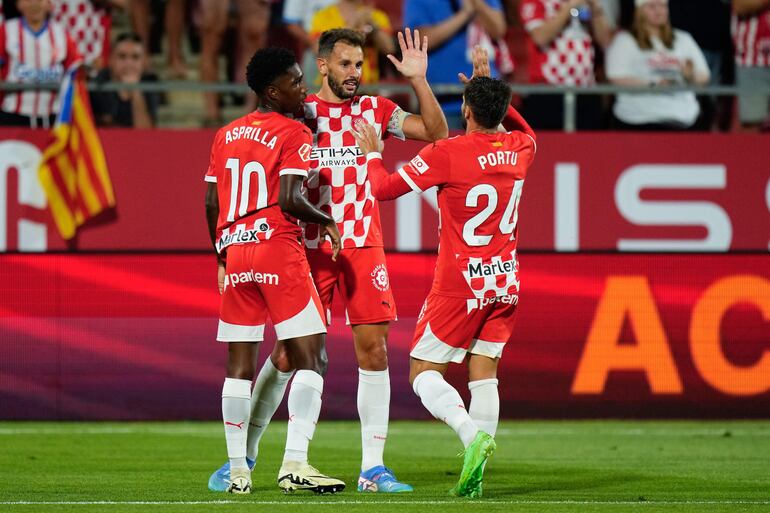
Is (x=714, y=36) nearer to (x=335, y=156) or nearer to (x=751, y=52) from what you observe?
(x=751, y=52)

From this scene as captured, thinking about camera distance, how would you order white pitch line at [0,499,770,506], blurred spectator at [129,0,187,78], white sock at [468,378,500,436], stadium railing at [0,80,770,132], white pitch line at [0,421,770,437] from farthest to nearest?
blurred spectator at [129,0,187,78] → stadium railing at [0,80,770,132] → white pitch line at [0,421,770,437] → white sock at [468,378,500,436] → white pitch line at [0,499,770,506]

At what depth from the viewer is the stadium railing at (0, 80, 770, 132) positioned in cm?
1212

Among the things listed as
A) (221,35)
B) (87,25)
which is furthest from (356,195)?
(87,25)

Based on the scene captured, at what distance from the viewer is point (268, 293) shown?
24.2 ft

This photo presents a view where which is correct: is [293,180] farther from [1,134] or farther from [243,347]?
[1,134]

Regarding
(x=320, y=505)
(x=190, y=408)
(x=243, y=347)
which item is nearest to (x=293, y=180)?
(x=243, y=347)

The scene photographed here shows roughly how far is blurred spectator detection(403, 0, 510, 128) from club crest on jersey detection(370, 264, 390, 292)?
4.75 m

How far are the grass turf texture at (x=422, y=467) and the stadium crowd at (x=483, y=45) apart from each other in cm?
294

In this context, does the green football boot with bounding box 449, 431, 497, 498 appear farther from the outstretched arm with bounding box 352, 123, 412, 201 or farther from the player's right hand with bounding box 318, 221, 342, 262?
the outstretched arm with bounding box 352, 123, 412, 201

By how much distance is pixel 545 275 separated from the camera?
12.5 m

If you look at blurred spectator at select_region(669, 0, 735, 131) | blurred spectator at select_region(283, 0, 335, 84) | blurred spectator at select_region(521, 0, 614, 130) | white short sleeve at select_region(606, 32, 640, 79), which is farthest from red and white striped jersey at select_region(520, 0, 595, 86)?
blurred spectator at select_region(283, 0, 335, 84)

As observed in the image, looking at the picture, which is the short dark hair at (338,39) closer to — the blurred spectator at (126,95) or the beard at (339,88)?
the beard at (339,88)

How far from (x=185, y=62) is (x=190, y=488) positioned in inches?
294

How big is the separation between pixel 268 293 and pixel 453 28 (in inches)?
238
